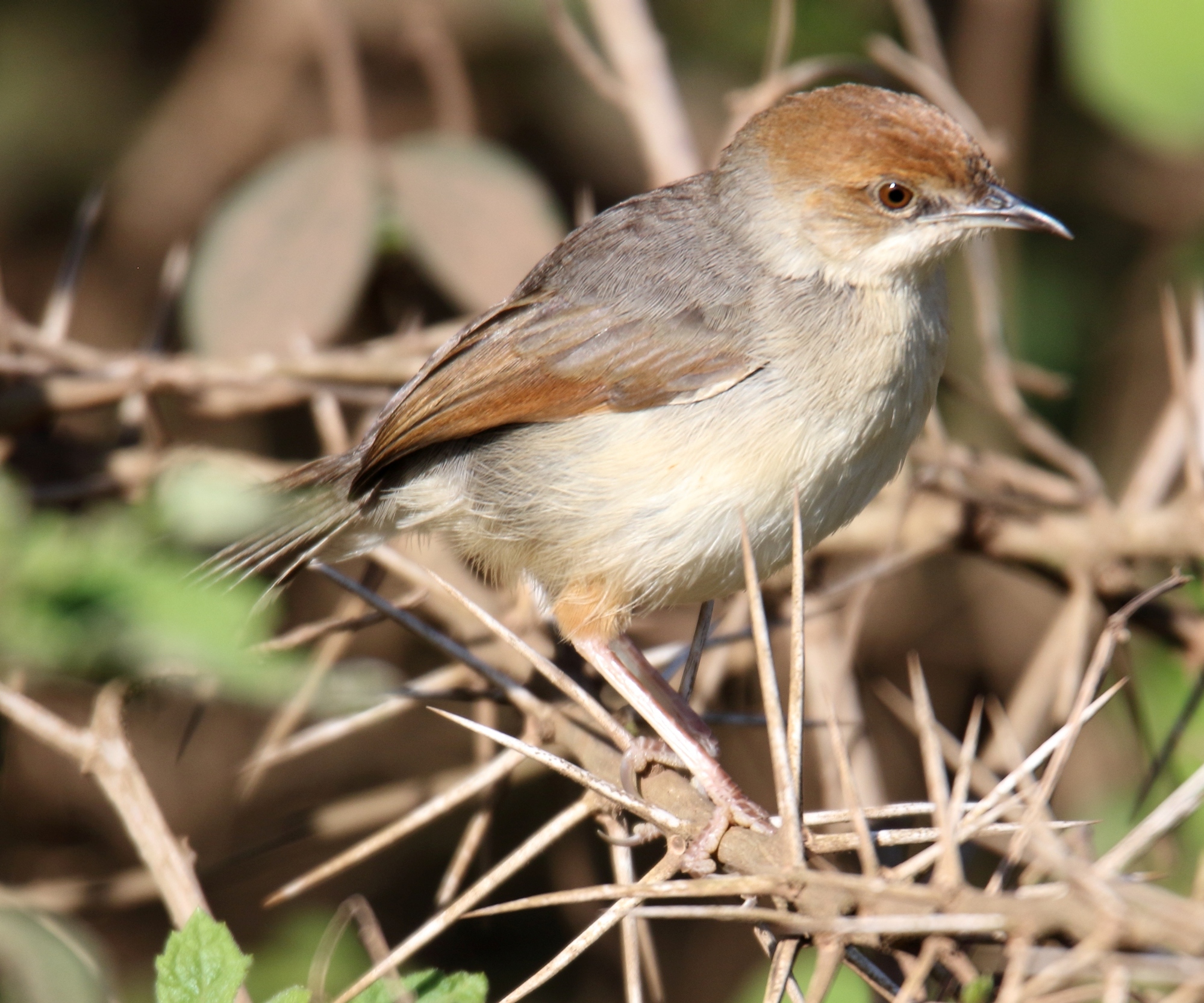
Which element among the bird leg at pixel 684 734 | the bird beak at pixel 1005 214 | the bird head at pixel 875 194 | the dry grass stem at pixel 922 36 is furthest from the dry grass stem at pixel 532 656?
the dry grass stem at pixel 922 36

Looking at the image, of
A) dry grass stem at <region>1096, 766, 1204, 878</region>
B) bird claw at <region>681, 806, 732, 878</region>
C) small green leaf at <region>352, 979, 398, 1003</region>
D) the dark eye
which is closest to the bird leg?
bird claw at <region>681, 806, 732, 878</region>

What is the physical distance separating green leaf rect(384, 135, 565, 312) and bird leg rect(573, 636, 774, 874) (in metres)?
1.04

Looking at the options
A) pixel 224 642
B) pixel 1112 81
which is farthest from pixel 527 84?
pixel 224 642

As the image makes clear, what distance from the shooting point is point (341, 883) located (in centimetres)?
483

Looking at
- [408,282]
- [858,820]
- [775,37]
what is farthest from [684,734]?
[775,37]

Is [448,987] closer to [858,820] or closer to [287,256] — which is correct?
[858,820]

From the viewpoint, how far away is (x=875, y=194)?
9.85 feet

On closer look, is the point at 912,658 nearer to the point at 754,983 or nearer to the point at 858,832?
the point at 858,832

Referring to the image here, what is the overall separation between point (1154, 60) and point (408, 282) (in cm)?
249

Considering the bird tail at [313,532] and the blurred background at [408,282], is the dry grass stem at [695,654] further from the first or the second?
the bird tail at [313,532]

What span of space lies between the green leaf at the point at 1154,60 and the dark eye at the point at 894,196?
42.9 inches

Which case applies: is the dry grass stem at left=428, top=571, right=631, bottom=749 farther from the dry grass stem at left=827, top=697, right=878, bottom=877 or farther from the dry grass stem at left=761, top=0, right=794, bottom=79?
the dry grass stem at left=761, top=0, right=794, bottom=79

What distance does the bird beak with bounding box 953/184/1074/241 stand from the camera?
2959mm

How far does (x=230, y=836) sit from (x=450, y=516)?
205 centimetres
